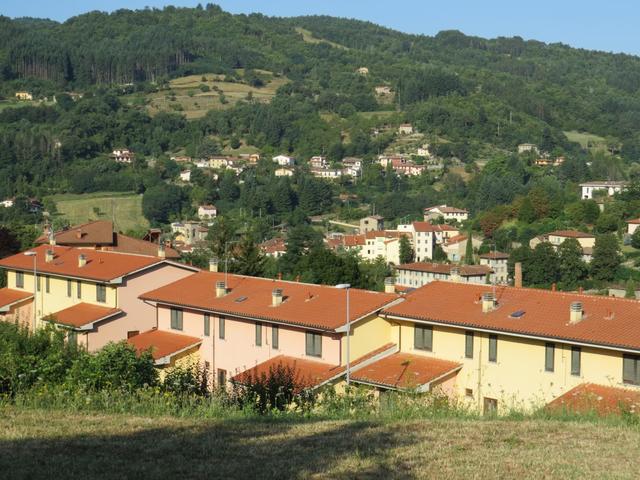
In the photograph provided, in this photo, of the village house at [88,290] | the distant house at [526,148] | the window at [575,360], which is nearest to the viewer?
the window at [575,360]

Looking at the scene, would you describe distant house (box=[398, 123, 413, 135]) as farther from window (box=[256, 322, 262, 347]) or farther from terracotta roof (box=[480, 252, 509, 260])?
window (box=[256, 322, 262, 347])

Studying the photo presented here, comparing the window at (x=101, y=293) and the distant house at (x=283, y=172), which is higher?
the distant house at (x=283, y=172)

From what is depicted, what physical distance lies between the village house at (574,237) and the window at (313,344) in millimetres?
50687

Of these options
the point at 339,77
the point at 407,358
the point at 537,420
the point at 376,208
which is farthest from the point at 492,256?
the point at 339,77

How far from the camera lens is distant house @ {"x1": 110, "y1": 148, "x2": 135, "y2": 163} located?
4545 inches

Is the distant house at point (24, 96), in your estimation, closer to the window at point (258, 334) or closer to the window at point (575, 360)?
the window at point (258, 334)

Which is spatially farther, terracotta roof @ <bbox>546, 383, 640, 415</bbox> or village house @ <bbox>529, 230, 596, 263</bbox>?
village house @ <bbox>529, 230, 596, 263</bbox>

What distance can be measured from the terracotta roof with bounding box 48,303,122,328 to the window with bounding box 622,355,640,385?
42.1 ft

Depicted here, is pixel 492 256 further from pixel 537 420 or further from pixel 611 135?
pixel 611 135

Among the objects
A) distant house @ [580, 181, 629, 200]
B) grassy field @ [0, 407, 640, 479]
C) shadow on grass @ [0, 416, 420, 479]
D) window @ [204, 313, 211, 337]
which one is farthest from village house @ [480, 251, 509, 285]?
shadow on grass @ [0, 416, 420, 479]

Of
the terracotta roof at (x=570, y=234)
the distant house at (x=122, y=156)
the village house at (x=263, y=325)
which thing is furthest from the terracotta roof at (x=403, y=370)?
the distant house at (x=122, y=156)

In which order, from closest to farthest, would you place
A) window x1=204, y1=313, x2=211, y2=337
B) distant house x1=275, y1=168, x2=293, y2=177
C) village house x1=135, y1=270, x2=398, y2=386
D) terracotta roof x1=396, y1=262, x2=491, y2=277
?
village house x1=135, y1=270, x2=398, y2=386
window x1=204, y1=313, x2=211, y2=337
terracotta roof x1=396, y1=262, x2=491, y2=277
distant house x1=275, y1=168, x2=293, y2=177

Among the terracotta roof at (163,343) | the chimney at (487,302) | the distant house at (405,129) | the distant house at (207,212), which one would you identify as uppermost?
the distant house at (405,129)

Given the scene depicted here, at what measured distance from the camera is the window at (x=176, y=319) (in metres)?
23.1
